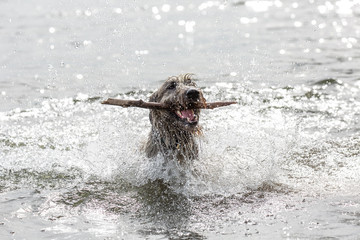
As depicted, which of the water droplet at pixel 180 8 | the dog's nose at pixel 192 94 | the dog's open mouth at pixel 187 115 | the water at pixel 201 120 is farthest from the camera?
the water droplet at pixel 180 8

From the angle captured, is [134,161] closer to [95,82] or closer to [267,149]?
[267,149]

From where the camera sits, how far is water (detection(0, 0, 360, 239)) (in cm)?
634

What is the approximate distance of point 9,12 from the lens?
805 inches

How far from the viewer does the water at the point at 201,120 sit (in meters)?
6.34

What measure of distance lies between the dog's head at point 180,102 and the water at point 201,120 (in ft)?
2.40

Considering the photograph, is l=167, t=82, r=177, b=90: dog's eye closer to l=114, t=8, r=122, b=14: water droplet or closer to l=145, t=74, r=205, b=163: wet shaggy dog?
l=145, t=74, r=205, b=163: wet shaggy dog

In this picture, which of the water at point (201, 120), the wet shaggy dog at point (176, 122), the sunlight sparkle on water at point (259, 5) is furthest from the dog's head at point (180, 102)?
the sunlight sparkle on water at point (259, 5)

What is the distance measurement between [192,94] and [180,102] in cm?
18

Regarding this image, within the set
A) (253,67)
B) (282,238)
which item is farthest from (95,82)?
(282,238)

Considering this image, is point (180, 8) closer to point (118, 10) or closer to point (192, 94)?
point (118, 10)

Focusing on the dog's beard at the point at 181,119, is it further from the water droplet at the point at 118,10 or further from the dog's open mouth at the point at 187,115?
Answer: the water droplet at the point at 118,10

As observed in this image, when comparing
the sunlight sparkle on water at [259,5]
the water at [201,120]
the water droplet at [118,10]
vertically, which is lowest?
the water at [201,120]

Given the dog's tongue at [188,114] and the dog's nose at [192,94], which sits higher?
the dog's nose at [192,94]

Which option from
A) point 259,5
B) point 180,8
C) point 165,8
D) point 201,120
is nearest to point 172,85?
point 201,120
